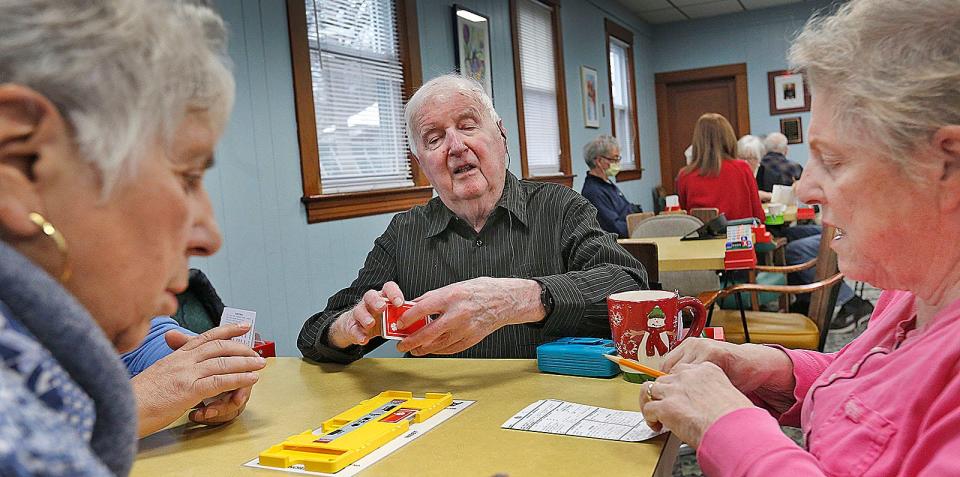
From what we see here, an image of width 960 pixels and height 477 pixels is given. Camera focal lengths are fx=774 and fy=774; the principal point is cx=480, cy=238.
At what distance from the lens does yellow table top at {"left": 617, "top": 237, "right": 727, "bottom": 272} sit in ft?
10.2

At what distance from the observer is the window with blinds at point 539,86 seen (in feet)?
20.6

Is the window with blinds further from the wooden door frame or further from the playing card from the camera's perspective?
the playing card

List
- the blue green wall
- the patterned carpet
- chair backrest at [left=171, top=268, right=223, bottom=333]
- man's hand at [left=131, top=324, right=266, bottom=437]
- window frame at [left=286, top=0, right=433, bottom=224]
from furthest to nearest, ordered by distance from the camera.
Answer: the blue green wall, window frame at [left=286, top=0, right=433, bottom=224], chair backrest at [left=171, top=268, right=223, bottom=333], the patterned carpet, man's hand at [left=131, top=324, right=266, bottom=437]

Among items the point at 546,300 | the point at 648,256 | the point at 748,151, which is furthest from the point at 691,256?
the point at 748,151

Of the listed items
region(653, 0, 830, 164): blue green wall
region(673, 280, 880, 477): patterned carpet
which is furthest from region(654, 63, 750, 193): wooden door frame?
region(673, 280, 880, 477): patterned carpet

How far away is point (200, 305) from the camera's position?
7.91 ft

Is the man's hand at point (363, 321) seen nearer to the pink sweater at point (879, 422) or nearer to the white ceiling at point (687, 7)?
the pink sweater at point (879, 422)

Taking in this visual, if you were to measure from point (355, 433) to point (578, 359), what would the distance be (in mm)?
444

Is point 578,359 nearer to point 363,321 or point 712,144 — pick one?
point 363,321

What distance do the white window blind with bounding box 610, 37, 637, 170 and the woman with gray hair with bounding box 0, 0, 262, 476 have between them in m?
8.28

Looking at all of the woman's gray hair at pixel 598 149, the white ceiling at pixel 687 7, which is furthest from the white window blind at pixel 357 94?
the white ceiling at pixel 687 7

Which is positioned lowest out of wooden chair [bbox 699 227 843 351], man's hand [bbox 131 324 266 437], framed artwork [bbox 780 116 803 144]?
wooden chair [bbox 699 227 843 351]

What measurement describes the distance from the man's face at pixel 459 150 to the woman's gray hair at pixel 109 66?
140 cm

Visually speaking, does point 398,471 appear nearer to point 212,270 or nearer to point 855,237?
point 855,237
